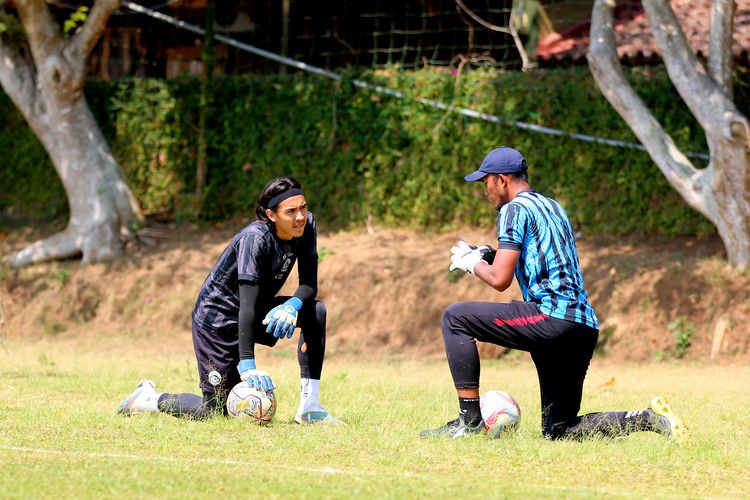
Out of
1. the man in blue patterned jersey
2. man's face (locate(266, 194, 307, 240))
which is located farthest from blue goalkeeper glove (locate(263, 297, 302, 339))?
the man in blue patterned jersey

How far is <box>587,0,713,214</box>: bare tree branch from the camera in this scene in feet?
45.5

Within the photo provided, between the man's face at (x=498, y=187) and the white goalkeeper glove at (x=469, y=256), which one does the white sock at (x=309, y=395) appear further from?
the man's face at (x=498, y=187)

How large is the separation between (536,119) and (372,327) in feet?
12.7

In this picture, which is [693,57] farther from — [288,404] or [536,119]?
[288,404]

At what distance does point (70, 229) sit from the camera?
1733 centimetres

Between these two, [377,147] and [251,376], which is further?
[377,147]

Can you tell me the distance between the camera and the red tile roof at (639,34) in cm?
1689

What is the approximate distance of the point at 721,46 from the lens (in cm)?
1357

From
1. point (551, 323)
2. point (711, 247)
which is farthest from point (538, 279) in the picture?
point (711, 247)

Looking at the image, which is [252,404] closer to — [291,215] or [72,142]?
[291,215]

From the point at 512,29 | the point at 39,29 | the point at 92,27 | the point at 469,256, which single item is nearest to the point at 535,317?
the point at 469,256

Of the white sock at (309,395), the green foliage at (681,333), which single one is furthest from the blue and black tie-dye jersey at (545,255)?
the green foliage at (681,333)

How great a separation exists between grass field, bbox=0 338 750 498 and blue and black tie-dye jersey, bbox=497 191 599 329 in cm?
84

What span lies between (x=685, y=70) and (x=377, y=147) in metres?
5.32
